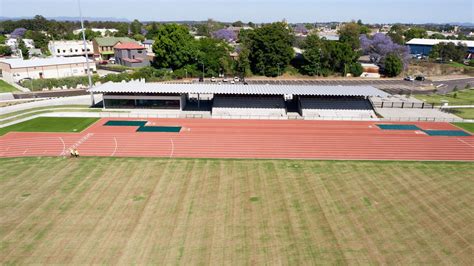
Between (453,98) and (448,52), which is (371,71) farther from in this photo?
(448,52)

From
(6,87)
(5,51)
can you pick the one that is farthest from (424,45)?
(5,51)

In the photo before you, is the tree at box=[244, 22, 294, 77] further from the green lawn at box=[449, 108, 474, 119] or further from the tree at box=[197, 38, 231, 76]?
the green lawn at box=[449, 108, 474, 119]

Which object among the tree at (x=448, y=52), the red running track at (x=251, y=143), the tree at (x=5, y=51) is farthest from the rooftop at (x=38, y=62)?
the tree at (x=448, y=52)

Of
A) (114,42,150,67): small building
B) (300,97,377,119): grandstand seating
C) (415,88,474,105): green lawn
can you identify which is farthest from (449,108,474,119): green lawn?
(114,42,150,67): small building

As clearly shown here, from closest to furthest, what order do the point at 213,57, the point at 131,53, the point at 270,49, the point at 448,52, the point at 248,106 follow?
1. the point at 248,106
2. the point at 213,57
3. the point at 270,49
4. the point at 131,53
5. the point at 448,52

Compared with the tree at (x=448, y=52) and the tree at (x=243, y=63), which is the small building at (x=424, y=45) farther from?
the tree at (x=243, y=63)

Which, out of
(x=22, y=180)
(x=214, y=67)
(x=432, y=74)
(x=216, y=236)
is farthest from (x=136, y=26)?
(x=216, y=236)

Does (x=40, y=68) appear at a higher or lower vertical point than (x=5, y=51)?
lower
